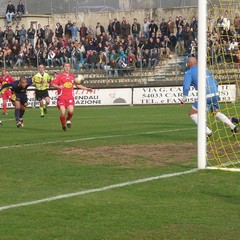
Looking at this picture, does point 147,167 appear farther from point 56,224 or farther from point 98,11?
point 98,11

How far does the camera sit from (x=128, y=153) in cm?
1559

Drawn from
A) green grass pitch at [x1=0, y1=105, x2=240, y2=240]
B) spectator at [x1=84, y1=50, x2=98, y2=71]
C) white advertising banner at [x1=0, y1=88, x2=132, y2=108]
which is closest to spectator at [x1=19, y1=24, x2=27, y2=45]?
spectator at [x1=84, y1=50, x2=98, y2=71]

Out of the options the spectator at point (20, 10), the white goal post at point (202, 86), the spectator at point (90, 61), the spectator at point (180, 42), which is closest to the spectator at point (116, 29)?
the spectator at point (90, 61)

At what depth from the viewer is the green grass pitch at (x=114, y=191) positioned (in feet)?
28.2

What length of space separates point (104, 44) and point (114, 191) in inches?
1410

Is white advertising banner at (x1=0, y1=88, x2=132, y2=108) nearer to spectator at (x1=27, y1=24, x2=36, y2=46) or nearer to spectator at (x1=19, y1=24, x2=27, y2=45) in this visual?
spectator at (x1=27, y1=24, x2=36, y2=46)

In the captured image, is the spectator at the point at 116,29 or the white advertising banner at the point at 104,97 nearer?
the white advertising banner at the point at 104,97

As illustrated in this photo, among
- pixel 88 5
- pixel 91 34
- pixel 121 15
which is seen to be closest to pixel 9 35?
pixel 91 34

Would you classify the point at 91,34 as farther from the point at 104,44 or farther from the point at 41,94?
the point at 41,94

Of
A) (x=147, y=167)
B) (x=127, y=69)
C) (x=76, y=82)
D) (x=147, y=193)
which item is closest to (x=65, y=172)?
(x=147, y=167)

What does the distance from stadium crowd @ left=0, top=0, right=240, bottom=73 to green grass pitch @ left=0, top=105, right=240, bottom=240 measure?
24766 millimetres

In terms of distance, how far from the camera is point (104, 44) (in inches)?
1828

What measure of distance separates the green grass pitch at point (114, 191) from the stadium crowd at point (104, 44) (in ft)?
81.3

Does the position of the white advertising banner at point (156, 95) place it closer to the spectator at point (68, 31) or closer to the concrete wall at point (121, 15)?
the concrete wall at point (121, 15)
